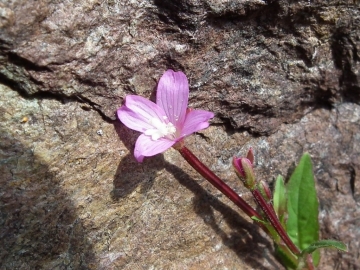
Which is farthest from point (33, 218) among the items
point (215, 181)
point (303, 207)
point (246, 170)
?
point (303, 207)

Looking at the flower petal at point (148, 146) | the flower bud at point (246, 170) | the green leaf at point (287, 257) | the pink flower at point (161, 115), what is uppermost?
the pink flower at point (161, 115)

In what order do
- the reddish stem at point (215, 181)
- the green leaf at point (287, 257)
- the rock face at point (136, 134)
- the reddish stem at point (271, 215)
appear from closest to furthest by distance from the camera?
the rock face at point (136, 134), the reddish stem at point (215, 181), the reddish stem at point (271, 215), the green leaf at point (287, 257)

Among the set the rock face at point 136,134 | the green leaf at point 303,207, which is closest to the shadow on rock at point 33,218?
the rock face at point 136,134

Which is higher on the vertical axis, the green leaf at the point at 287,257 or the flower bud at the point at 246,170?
the flower bud at the point at 246,170

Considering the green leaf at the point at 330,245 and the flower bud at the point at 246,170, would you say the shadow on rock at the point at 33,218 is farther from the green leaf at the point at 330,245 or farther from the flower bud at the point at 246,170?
the green leaf at the point at 330,245

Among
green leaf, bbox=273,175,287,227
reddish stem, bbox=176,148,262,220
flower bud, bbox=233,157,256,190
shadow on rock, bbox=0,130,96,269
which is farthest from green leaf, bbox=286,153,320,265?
shadow on rock, bbox=0,130,96,269

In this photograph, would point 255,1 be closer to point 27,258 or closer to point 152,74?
point 152,74

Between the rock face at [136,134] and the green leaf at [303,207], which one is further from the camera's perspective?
the green leaf at [303,207]
